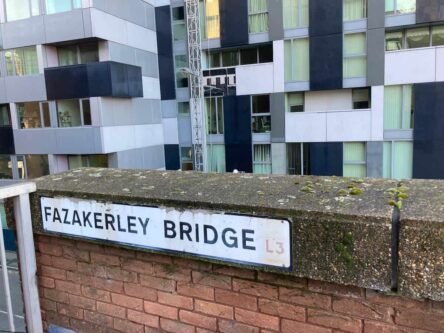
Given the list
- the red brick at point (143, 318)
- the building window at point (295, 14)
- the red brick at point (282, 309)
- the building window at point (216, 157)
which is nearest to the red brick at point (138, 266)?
the red brick at point (143, 318)

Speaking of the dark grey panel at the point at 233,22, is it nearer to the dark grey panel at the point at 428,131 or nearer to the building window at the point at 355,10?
the building window at the point at 355,10

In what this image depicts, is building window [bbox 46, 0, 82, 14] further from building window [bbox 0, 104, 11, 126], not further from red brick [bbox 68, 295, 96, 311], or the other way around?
red brick [bbox 68, 295, 96, 311]

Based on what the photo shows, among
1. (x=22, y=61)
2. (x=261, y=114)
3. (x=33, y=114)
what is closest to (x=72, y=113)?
(x=33, y=114)

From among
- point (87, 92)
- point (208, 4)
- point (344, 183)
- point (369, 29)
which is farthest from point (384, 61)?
point (344, 183)

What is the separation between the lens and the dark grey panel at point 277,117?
15.6 m

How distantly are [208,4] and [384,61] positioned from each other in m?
7.57

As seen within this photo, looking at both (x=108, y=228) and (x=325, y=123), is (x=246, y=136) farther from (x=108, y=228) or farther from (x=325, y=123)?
(x=108, y=228)

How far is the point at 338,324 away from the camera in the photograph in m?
1.43

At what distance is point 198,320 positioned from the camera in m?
1.74

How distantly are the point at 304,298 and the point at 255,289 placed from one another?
21 centimetres

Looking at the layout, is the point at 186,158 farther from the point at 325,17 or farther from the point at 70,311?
the point at 70,311

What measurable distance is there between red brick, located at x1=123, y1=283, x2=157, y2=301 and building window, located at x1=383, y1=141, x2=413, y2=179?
14.3 metres

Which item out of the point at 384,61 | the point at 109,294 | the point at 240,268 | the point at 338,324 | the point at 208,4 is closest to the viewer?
the point at 338,324

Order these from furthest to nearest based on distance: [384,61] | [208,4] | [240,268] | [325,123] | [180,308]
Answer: [208,4] → [325,123] → [384,61] → [180,308] → [240,268]
